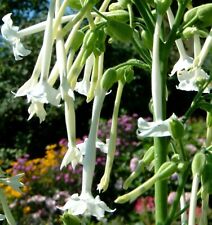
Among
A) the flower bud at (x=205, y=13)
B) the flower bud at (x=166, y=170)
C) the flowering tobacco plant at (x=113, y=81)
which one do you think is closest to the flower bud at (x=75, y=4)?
the flowering tobacco plant at (x=113, y=81)

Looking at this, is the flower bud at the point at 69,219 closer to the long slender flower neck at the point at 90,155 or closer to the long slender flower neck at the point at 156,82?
the long slender flower neck at the point at 90,155

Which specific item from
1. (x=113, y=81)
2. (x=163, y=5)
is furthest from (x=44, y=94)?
(x=163, y=5)

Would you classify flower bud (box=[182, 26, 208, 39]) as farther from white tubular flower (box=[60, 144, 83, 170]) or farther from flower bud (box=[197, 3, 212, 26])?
white tubular flower (box=[60, 144, 83, 170])

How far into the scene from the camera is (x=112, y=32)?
139cm

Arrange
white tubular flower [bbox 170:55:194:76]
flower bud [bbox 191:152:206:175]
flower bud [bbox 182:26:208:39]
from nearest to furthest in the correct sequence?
1. flower bud [bbox 191:152:206:175]
2. flower bud [bbox 182:26:208:39]
3. white tubular flower [bbox 170:55:194:76]

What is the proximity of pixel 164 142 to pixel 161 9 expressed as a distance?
251 mm

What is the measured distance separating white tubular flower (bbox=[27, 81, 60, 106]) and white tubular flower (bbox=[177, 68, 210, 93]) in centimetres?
30

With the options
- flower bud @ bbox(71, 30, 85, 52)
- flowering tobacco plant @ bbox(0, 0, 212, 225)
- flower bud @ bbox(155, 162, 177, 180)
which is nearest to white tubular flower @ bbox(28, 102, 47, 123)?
flowering tobacco plant @ bbox(0, 0, 212, 225)

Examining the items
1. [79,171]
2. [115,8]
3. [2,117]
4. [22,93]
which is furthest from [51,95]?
[2,117]

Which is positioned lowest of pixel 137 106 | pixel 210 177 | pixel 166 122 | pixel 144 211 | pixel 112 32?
pixel 137 106

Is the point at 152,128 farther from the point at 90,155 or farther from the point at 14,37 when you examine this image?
the point at 14,37

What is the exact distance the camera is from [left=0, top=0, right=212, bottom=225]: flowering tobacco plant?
1.30 metres

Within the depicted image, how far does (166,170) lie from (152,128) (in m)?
0.11

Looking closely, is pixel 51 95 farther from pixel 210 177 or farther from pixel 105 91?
pixel 210 177
